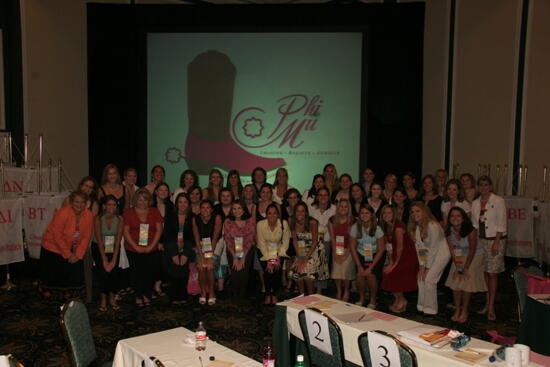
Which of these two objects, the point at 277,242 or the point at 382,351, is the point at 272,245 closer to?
the point at 277,242

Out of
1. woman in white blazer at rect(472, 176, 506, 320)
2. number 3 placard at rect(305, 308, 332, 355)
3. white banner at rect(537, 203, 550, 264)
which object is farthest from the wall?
number 3 placard at rect(305, 308, 332, 355)

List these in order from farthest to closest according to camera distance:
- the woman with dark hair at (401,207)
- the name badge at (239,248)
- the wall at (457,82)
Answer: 1. the wall at (457,82)
2. the woman with dark hair at (401,207)
3. the name badge at (239,248)

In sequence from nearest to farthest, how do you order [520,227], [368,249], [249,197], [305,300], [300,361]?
1. [300,361]
2. [305,300]
3. [368,249]
4. [249,197]
5. [520,227]

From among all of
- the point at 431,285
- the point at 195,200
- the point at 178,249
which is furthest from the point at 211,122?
the point at 431,285

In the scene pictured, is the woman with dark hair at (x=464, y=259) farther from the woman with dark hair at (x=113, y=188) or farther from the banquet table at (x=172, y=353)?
the woman with dark hair at (x=113, y=188)

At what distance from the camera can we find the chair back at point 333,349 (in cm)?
311

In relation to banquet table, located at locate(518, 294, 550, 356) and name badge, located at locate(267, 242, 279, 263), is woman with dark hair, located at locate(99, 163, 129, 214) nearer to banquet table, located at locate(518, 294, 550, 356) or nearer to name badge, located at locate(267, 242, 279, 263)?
name badge, located at locate(267, 242, 279, 263)

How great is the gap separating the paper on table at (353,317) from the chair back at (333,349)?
0.26m

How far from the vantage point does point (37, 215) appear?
6.52 m

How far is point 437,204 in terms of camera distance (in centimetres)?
603

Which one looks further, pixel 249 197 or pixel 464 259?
pixel 249 197

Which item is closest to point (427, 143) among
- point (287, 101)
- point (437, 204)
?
point (287, 101)

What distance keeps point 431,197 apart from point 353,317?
306 cm

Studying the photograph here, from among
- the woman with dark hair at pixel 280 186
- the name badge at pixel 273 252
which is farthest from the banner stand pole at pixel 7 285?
the woman with dark hair at pixel 280 186
